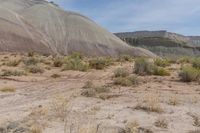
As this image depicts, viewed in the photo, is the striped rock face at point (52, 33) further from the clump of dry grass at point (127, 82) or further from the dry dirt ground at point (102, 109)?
the dry dirt ground at point (102, 109)

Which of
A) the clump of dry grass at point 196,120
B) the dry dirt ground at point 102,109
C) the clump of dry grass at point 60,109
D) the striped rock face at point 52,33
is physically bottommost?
the clump of dry grass at point 196,120

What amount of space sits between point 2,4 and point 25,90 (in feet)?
295

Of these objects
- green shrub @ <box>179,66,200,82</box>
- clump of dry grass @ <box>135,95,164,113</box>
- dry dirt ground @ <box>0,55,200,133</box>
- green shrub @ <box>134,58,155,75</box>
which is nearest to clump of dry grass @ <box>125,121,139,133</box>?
dry dirt ground @ <box>0,55,200,133</box>

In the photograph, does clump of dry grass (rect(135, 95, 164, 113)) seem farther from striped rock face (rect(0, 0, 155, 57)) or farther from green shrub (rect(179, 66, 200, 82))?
striped rock face (rect(0, 0, 155, 57))

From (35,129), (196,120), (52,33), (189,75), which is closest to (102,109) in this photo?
(196,120)

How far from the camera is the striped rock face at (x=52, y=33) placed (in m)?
84.0

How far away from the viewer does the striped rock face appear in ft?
276

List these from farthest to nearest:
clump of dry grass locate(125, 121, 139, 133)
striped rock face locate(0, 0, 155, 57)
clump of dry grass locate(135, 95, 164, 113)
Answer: striped rock face locate(0, 0, 155, 57), clump of dry grass locate(135, 95, 164, 113), clump of dry grass locate(125, 121, 139, 133)

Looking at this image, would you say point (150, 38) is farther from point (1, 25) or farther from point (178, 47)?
point (1, 25)

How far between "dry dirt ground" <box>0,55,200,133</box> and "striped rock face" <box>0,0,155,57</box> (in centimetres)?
5800

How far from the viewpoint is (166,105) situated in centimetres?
1526

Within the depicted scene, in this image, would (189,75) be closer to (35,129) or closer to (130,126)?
(130,126)

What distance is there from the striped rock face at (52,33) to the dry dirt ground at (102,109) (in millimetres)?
58001

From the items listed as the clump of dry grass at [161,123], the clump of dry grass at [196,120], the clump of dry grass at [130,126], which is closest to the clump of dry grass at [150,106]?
the clump of dry grass at [196,120]
